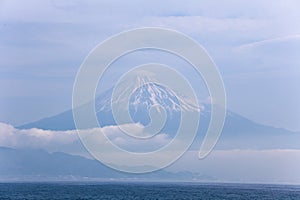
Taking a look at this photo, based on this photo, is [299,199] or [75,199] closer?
[75,199]

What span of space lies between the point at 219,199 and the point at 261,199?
36.6 feet

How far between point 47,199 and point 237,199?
28.8 metres

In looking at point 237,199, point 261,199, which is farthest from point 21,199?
point 261,199

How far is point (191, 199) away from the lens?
95.6 m

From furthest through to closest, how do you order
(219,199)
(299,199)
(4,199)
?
1. (299,199)
2. (219,199)
3. (4,199)

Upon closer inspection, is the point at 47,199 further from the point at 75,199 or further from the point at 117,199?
the point at 117,199

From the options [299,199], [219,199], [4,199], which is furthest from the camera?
[299,199]

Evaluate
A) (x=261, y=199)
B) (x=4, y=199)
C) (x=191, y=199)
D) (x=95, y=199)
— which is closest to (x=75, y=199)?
(x=95, y=199)

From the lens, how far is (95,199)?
91438mm

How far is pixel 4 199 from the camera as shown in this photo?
3541 inches

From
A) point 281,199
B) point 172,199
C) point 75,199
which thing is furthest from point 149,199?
point 281,199

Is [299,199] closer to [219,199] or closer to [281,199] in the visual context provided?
[281,199]

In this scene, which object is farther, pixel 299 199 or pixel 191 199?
pixel 299 199

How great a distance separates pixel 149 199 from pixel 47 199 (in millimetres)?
14385
